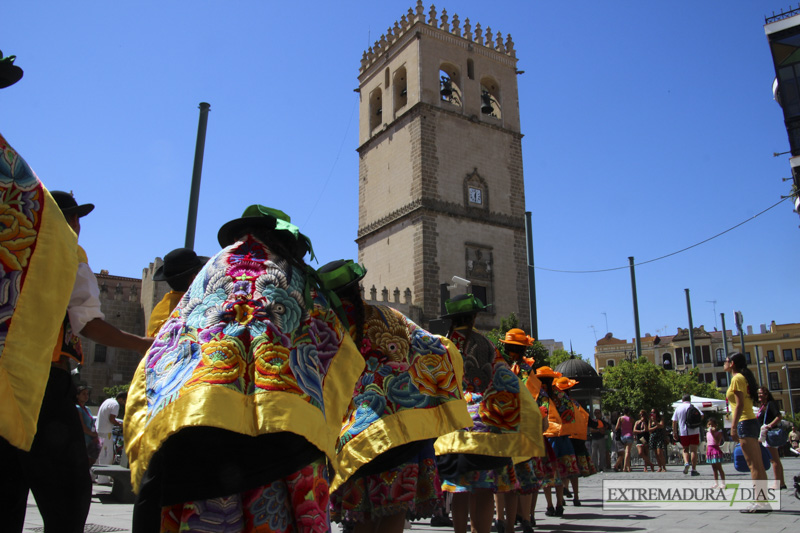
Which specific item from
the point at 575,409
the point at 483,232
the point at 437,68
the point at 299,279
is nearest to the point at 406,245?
the point at 483,232

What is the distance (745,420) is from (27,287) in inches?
285

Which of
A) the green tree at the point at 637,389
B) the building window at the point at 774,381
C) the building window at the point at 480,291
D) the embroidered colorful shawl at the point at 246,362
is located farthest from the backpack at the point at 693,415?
the building window at the point at 774,381

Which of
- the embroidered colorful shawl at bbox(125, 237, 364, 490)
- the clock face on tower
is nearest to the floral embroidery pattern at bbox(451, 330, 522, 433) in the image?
the embroidered colorful shawl at bbox(125, 237, 364, 490)

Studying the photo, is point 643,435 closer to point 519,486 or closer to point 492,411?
point 519,486

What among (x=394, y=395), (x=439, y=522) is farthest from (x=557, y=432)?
(x=394, y=395)

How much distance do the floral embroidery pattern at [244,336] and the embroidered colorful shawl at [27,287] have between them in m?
0.47

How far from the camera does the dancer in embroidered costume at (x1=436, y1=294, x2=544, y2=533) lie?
4.58 m

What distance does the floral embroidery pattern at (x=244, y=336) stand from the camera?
2.20 metres

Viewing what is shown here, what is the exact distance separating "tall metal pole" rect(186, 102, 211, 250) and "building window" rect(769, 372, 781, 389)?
80363 mm

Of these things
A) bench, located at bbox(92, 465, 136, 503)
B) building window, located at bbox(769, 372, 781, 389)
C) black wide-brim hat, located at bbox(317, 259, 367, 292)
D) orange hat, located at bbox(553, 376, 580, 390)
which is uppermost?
building window, located at bbox(769, 372, 781, 389)

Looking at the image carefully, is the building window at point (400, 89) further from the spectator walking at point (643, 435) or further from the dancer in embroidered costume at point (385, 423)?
the dancer in embroidered costume at point (385, 423)

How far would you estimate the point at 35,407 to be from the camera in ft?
5.76

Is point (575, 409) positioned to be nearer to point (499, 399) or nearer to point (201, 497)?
point (499, 399)

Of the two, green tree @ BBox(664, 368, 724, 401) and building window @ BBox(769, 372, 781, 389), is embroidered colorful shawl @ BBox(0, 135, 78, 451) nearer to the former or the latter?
green tree @ BBox(664, 368, 724, 401)
